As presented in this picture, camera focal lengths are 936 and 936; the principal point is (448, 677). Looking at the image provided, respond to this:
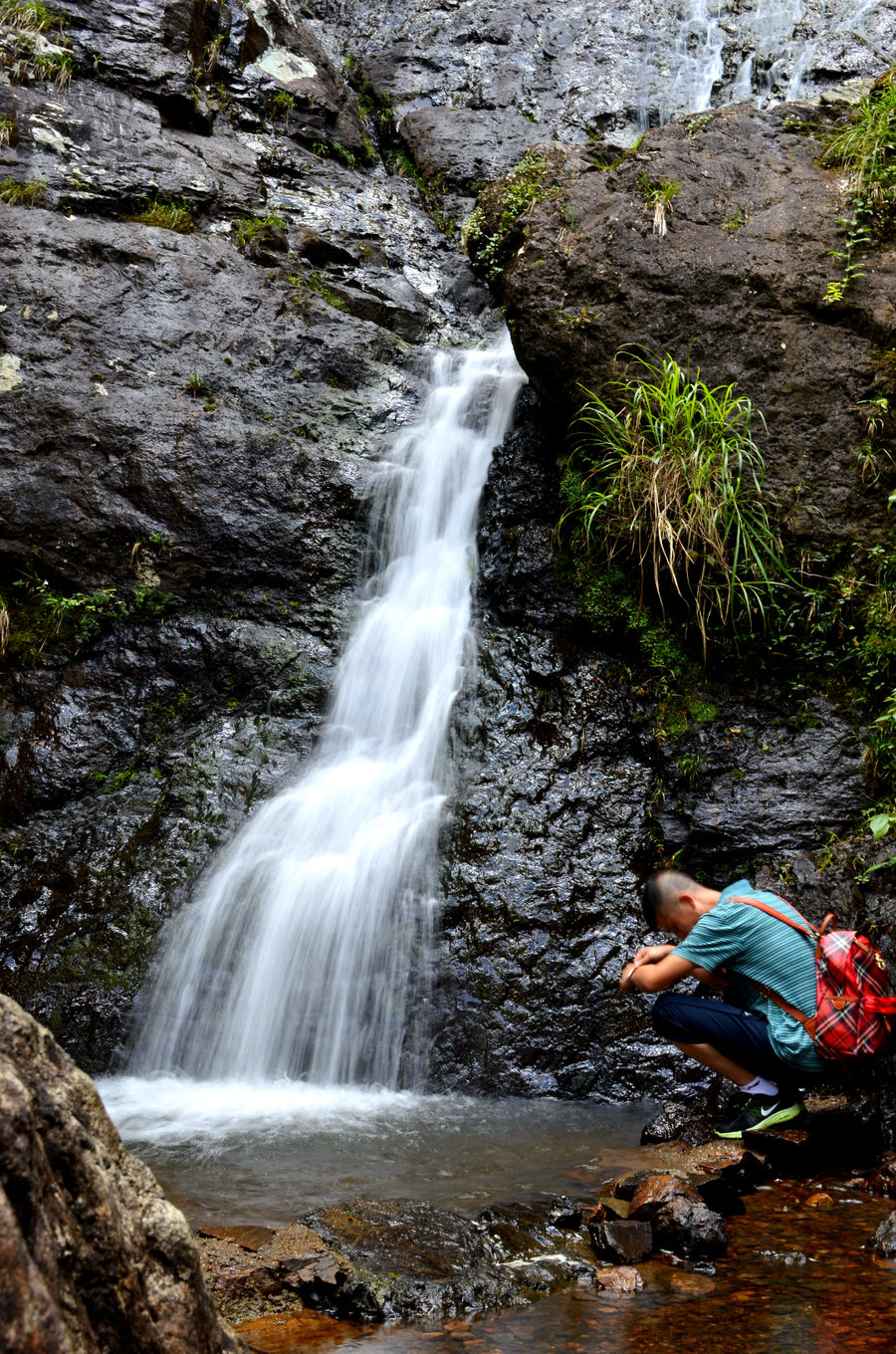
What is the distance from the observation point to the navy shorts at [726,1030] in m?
3.66

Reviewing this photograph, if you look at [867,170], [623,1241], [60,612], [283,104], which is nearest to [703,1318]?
[623,1241]

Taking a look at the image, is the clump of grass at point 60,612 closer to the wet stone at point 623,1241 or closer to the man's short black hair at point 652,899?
the man's short black hair at point 652,899

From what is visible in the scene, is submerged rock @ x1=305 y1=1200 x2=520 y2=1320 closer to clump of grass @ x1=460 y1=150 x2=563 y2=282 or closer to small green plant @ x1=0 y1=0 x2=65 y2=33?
clump of grass @ x1=460 y1=150 x2=563 y2=282

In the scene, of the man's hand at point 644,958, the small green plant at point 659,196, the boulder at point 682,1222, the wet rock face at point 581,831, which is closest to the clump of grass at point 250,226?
the small green plant at point 659,196

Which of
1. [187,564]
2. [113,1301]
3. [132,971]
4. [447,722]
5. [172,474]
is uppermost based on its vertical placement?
[172,474]

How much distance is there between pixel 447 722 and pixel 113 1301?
5.11m

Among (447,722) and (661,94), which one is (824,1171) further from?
(661,94)

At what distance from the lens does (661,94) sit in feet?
38.0

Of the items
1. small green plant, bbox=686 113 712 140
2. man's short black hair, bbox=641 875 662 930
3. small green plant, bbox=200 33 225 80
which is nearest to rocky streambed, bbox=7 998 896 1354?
man's short black hair, bbox=641 875 662 930

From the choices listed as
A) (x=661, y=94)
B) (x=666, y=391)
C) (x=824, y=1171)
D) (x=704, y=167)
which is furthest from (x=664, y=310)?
(x=661, y=94)

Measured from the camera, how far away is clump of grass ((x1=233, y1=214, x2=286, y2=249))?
9.02 metres

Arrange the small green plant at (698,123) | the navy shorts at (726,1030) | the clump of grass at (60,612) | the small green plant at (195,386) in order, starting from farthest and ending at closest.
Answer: the small green plant at (195,386) → the small green plant at (698,123) → the clump of grass at (60,612) → the navy shorts at (726,1030)

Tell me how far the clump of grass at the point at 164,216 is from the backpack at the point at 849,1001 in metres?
8.19

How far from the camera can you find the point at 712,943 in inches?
141
